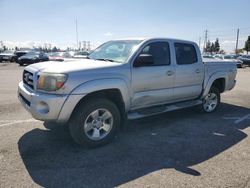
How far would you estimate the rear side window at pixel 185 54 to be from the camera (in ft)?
18.8

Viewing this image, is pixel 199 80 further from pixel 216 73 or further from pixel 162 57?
pixel 162 57

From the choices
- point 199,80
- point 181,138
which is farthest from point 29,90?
point 199,80

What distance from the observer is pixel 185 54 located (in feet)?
19.5

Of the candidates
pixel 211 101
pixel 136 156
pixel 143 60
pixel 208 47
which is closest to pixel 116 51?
pixel 143 60

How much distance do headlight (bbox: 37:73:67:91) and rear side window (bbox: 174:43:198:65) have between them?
2814 millimetres

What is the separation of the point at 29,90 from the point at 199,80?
3.94 m

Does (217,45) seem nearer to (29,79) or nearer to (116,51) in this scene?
(116,51)

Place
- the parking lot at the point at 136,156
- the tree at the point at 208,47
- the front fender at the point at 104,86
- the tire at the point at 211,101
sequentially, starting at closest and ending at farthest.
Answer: the parking lot at the point at 136,156, the front fender at the point at 104,86, the tire at the point at 211,101, the tree at the point at 208,47

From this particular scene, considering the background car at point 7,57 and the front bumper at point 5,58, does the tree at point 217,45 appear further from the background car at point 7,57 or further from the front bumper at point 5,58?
the front bumper at point 5,58

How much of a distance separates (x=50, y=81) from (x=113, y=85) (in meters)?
1.03

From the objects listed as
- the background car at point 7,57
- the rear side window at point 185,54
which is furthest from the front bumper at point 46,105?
the background car at point 7,57

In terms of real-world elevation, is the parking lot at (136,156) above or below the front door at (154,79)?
below

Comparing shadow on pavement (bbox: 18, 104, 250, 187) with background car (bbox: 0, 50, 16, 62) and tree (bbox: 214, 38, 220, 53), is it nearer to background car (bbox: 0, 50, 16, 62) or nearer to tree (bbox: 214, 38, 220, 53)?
background car (bbox: 0, 50, 16, 62)

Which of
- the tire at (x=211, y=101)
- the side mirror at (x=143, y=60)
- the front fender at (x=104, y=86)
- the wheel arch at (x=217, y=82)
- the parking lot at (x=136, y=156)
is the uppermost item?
the side mirror at (x=143, y=60)
